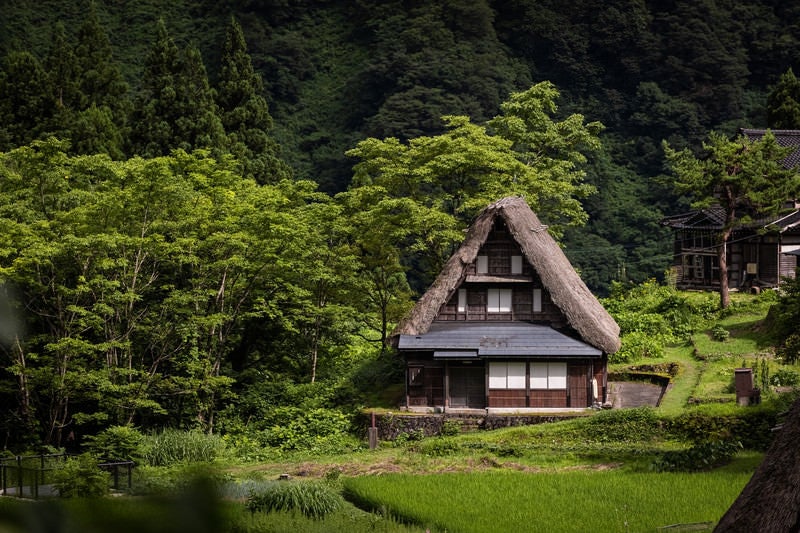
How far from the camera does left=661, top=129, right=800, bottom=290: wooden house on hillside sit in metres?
43.9

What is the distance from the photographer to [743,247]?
1800 inches

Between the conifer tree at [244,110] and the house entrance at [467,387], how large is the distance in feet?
58.8

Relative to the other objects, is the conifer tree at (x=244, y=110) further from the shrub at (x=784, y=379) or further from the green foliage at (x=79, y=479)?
the green foliage at (x=79, y=479)

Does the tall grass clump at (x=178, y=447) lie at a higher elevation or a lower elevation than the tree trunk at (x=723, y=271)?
lower

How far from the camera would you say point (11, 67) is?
1772 inches

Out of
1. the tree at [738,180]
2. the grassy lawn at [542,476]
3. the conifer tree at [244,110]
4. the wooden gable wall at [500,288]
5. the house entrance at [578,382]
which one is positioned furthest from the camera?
the conifer tree at [244,110]

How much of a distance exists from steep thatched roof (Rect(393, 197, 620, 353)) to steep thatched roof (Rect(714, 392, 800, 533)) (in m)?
23.0

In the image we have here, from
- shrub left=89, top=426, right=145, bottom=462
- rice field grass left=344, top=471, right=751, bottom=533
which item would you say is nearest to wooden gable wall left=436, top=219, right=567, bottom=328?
shrub left=89, top=426, right=145, bottom=462

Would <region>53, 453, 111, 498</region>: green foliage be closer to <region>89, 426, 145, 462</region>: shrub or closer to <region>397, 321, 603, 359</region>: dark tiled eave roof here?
<region>89, 426, 145, 462</region>: shrub

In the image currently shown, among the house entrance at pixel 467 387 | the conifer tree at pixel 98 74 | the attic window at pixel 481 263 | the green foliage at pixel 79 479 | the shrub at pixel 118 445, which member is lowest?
the shrub at pixel 118 445

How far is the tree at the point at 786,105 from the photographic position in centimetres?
5497

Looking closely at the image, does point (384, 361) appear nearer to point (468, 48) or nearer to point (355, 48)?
point (468, 48)

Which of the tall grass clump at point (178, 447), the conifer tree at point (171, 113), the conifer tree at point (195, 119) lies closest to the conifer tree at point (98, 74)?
the conifer tree at point (171, 113)

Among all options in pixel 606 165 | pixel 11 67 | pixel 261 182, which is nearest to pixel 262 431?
pixel 261 182
